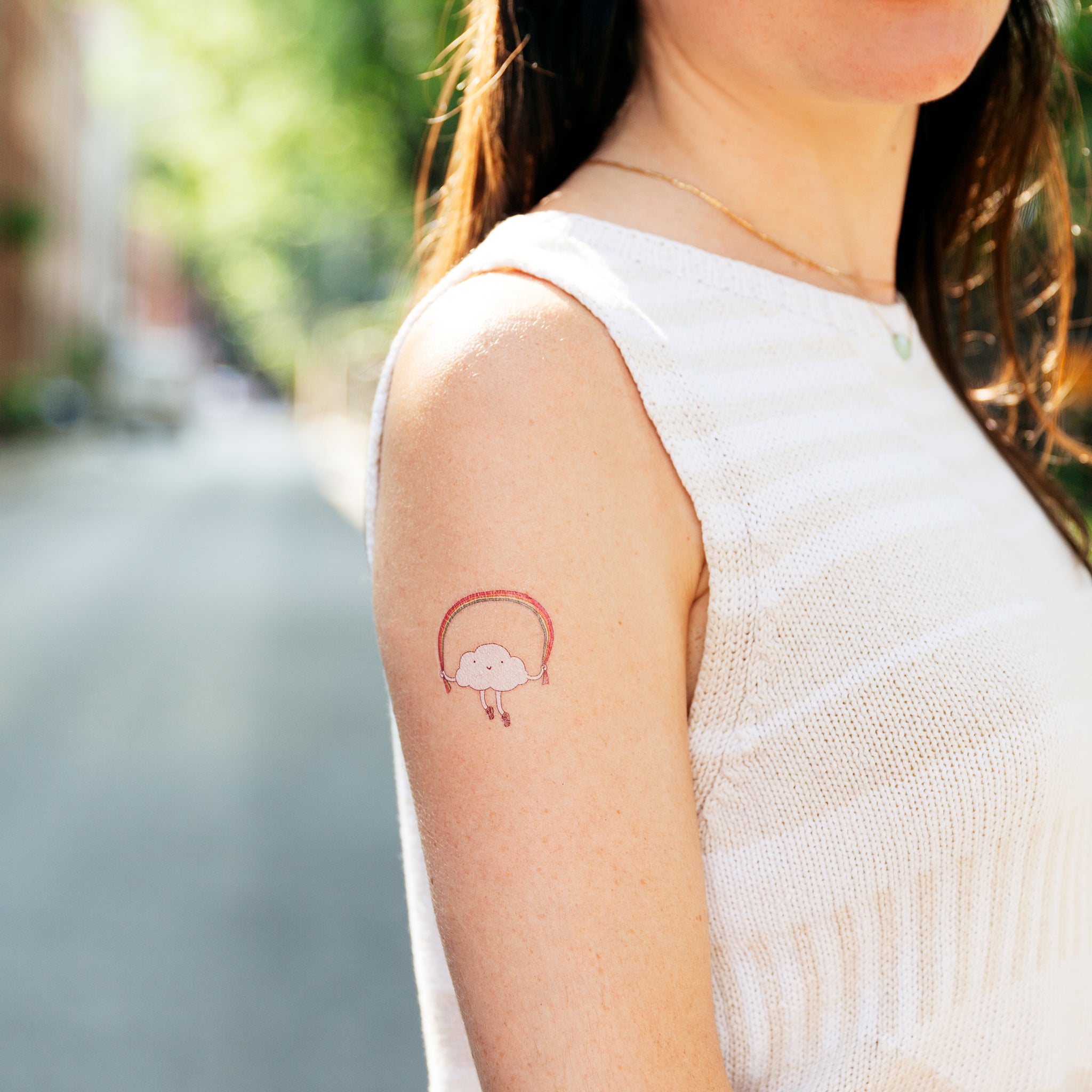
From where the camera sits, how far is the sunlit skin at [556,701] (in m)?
0.80

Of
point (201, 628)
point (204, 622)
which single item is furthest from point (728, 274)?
point (204, 622)

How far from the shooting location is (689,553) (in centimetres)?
89

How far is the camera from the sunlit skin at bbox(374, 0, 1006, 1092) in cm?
80

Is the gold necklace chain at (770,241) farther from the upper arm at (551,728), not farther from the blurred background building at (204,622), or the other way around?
the blurred background building at (204,622)

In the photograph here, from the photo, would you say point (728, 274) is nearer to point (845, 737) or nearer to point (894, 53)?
point (894, 53)

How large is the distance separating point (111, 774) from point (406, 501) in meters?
5.18

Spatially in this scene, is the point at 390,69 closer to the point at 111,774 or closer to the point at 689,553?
the point at 111,774

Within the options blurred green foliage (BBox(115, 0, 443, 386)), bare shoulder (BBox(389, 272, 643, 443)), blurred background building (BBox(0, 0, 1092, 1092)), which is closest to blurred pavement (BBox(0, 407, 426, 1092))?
blurred background building (BBox(0, 0, 1092, 1092))

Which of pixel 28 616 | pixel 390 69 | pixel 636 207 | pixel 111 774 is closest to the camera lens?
pixel 636 207

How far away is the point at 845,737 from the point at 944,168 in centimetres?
104

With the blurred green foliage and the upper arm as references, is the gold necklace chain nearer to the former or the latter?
the upper arm

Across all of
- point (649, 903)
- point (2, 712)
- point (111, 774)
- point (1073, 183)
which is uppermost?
point (649, 903)

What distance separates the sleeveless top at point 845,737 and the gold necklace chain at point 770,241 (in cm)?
10

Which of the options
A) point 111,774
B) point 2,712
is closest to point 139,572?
point 2,712
